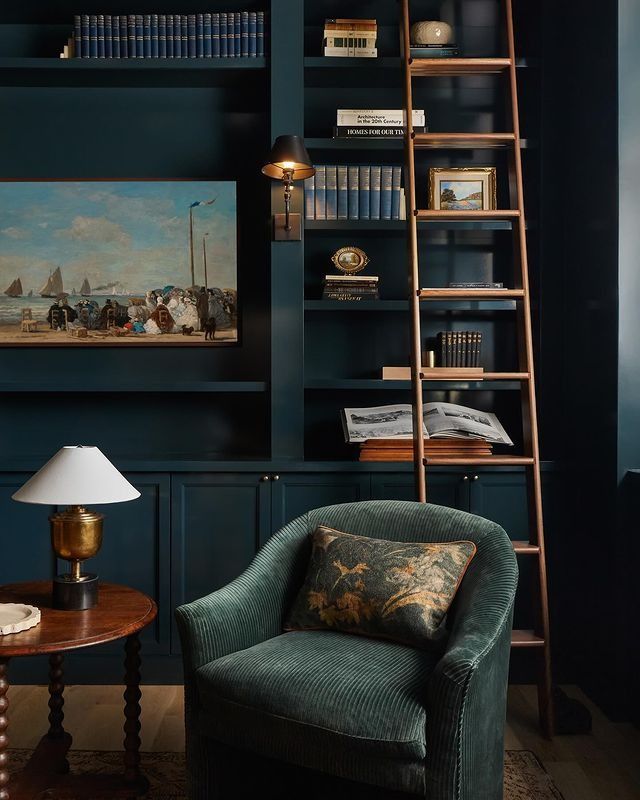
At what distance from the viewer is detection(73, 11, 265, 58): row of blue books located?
3322mm

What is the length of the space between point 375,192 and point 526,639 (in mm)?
1898

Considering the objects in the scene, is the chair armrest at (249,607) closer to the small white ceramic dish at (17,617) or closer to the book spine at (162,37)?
the small white ceramic dish at (17,617)

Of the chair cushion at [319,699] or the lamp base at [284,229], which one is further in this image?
the lamp base at [284,229]

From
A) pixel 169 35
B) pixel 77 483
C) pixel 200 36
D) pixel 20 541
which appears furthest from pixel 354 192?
pixel 20 541

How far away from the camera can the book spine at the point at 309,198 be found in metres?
3.31

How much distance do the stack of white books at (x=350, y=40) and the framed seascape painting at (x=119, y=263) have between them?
0.75 m

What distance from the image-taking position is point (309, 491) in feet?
10.3

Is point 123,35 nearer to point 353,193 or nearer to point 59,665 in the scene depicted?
point 353,193

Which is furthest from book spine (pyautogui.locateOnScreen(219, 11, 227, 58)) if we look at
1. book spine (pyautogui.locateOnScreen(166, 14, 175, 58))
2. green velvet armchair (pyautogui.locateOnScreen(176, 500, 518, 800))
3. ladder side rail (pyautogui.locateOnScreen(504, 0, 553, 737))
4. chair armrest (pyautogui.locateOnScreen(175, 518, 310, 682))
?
green velvet armchair (pyautogui.locateOnScreen(176, 500, 518, 800))

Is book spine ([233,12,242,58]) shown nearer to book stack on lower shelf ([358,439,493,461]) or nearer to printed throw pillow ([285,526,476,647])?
book stack on lower shelf ([358,439,493,461])

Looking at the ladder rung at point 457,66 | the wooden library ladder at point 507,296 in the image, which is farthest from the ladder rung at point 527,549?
the ladder rung at point 457,66

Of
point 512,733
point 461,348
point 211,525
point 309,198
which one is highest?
point 309,198

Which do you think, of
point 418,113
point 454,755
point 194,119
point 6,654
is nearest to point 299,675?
point 454,755

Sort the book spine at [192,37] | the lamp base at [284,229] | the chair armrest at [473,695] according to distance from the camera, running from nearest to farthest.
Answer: the chair armrest at [473,695] < the lamp base at [284,229] < the book spine at [192,37]
